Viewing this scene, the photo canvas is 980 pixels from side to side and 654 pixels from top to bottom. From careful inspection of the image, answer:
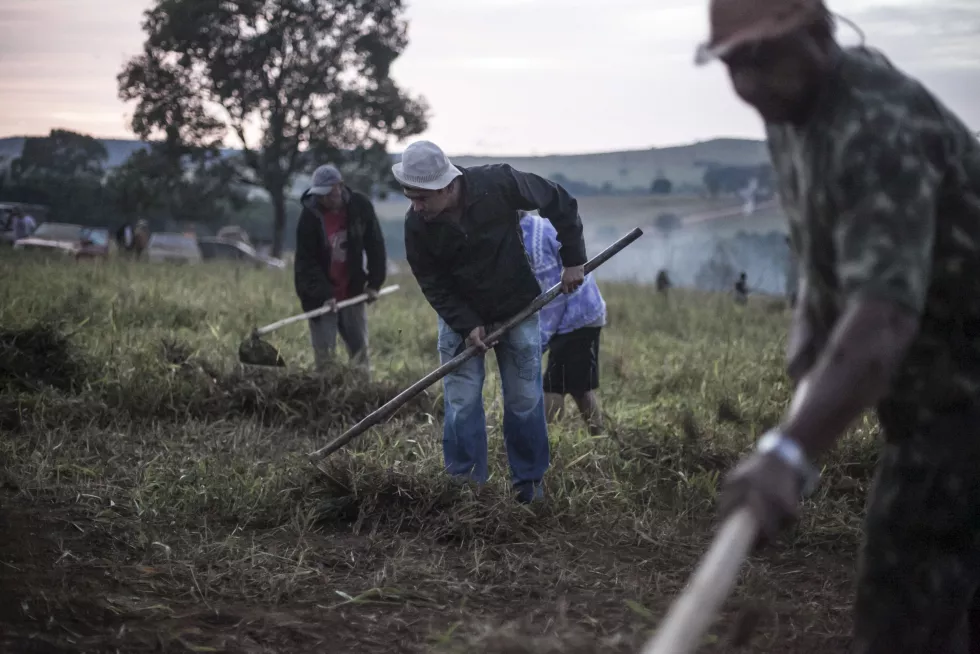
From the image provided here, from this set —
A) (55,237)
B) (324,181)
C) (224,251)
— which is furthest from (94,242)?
(324,181)

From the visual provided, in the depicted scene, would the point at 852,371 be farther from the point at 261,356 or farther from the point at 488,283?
the point at 261,356

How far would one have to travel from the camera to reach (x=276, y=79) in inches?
1259

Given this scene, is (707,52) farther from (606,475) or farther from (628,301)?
(628,301)

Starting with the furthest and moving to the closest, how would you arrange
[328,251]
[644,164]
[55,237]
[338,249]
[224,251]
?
1. [644,164]
2. [224,251]
3. [55,237]
4. [338,249]
5. [328,251]

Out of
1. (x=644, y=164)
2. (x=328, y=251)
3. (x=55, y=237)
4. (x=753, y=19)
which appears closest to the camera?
(x=753, y=19)

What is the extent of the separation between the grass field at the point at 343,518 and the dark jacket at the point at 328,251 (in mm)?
737

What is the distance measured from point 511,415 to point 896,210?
334 cm

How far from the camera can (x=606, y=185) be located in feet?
169

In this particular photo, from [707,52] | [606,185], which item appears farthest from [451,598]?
[606,185]

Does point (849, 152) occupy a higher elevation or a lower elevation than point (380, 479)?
higher

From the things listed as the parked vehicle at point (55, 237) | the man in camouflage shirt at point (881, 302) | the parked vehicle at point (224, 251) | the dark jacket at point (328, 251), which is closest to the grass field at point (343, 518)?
the man in camouflage shirt at point (881, 302)

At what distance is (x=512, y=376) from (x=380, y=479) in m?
0.80

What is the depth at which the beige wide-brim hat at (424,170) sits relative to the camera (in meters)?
4.73

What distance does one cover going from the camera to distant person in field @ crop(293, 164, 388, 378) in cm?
758
